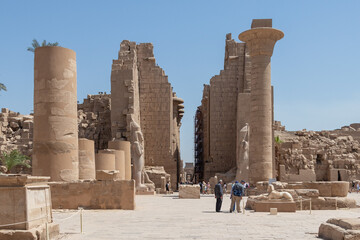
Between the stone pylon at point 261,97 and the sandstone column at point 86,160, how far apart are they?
812cm

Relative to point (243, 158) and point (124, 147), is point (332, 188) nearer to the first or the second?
point (243, 158)

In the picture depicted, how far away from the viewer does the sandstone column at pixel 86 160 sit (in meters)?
17.0

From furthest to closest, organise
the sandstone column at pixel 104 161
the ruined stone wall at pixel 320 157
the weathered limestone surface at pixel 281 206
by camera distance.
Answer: the ruined stone wall at pixel 320 157
the sandstone column at pixel 104 161
the weathered limestone surface at pixel 281 206

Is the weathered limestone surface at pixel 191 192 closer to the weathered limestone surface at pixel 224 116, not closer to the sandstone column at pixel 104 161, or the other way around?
the sandstone column at pixel 104 161

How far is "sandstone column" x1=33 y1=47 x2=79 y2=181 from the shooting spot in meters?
12.8

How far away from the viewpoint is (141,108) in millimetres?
31859

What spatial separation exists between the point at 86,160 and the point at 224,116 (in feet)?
54.3

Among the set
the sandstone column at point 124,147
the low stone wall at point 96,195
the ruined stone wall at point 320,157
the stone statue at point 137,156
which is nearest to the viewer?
the low stone wall at point 96,195

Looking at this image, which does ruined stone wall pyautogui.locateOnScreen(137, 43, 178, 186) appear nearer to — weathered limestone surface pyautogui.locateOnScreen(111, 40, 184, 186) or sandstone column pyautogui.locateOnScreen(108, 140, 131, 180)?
weathered limestone surface pyautogui.locateOnScreen(111, 40, 184, 186)

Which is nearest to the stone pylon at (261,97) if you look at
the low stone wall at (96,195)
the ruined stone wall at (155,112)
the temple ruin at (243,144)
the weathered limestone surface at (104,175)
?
the temple ruin at (243,144)

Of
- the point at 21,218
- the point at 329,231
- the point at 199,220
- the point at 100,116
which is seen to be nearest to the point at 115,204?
the point at 199,220

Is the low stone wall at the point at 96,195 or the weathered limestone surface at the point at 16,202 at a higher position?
the weathered limestone surface at the point at 16,202

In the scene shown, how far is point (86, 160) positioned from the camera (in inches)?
672

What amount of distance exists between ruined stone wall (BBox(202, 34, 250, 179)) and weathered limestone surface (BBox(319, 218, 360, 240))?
2381cm
